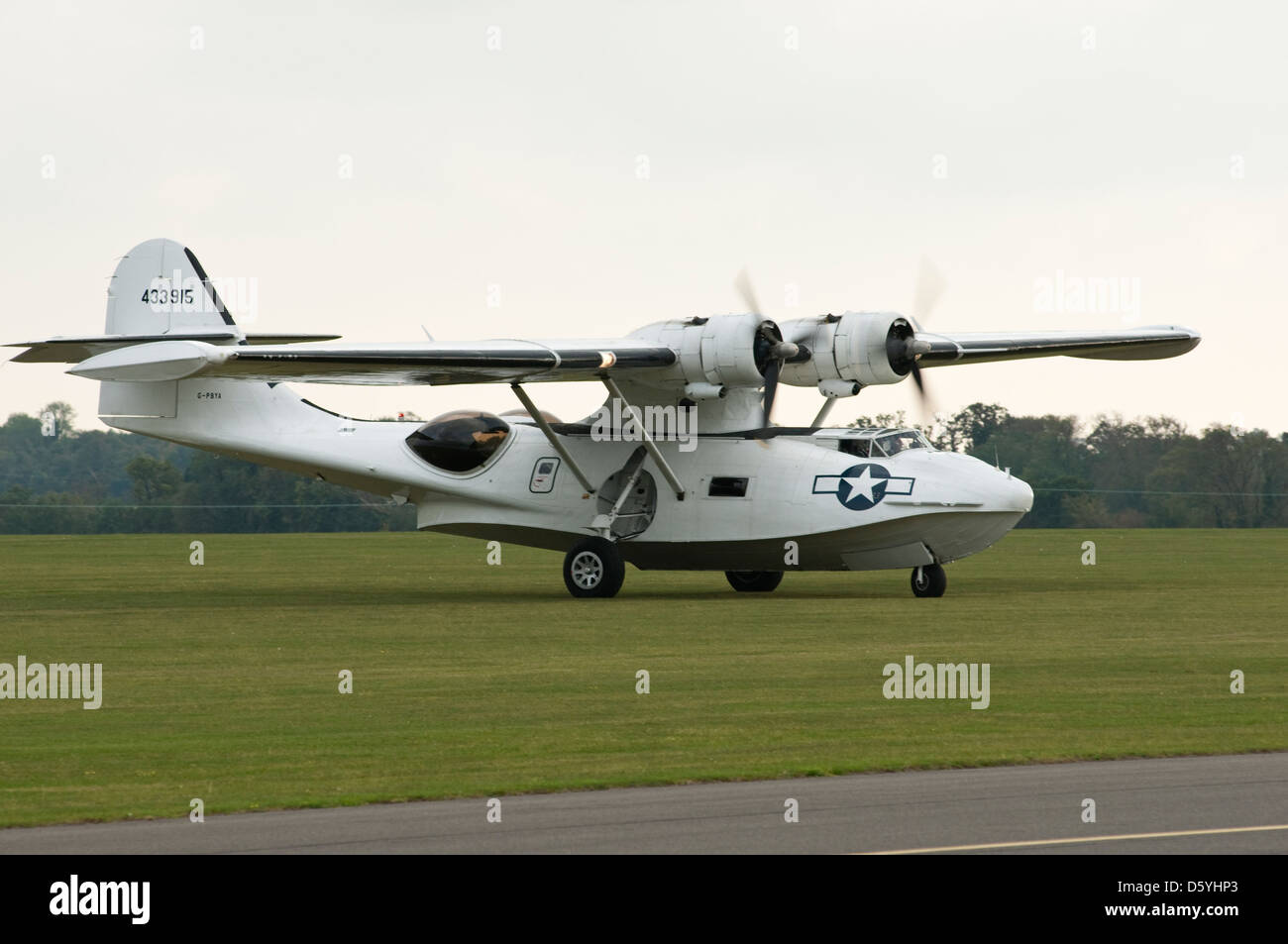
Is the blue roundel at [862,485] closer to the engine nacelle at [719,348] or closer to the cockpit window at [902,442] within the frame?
the cockpit window at [902,442]

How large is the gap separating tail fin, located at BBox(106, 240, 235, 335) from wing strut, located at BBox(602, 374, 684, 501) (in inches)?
367

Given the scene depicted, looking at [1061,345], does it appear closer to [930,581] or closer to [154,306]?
[930,581]

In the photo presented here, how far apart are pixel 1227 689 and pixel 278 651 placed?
11.3 metres

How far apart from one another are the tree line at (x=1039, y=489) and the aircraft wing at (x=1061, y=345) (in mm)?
58164

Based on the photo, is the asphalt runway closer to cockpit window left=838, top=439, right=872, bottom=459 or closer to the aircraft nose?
the aircraft nose

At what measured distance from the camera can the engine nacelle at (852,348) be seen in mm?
32406

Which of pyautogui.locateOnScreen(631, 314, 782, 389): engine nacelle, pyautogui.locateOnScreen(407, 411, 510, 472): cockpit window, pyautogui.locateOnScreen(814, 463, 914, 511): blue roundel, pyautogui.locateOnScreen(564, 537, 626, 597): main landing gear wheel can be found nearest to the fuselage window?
pyautogui.locateOnScreen(814, 463, 914, 511): blue roundel

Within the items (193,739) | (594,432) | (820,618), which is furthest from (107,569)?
(193,739)

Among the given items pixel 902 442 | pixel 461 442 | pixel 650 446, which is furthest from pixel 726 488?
pixel 461 442

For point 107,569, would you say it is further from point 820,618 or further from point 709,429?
point 820,618


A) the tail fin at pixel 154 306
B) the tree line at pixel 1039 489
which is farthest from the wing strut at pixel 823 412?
the tree line at pixel 1039 489

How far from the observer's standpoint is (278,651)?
73.4 feet

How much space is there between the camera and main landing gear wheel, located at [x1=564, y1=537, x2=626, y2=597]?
32.5 m
